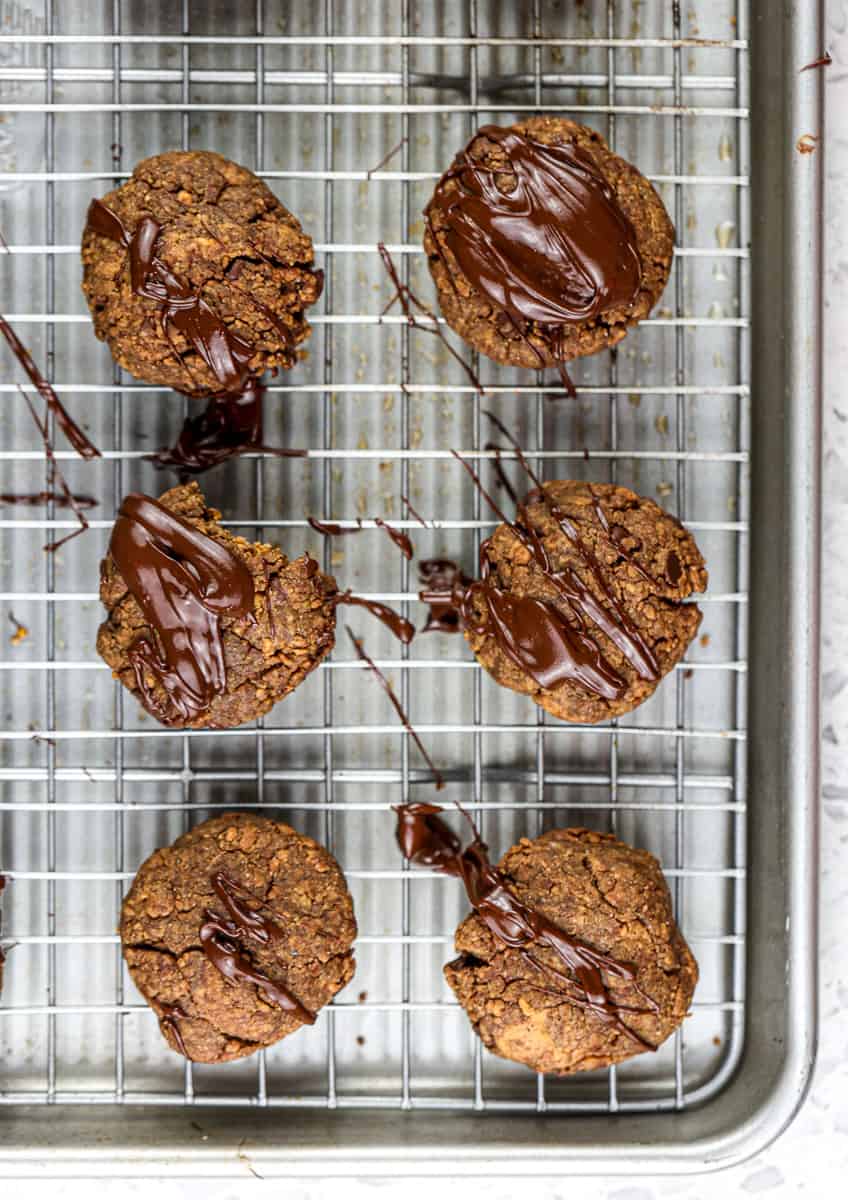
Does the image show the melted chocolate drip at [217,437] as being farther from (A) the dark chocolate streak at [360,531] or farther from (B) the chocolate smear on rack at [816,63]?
(B) the chocolate smear on rack at [816,63]

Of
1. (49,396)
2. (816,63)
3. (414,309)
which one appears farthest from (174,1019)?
(816,63)

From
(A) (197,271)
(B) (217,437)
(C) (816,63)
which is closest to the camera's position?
(A) (197,271)

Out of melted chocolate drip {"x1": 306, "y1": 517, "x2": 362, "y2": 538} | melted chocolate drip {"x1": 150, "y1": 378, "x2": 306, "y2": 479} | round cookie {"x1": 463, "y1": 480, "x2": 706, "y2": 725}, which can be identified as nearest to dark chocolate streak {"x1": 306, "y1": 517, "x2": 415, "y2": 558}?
melted chocolate drip {"x1": 306, "y1": 517, "x2": 362, "y2": 538}

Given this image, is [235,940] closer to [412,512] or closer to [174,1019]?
[174,1019]

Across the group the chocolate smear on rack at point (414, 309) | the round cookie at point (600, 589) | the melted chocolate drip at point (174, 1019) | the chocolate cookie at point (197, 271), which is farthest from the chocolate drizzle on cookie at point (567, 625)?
the melted chocolate drip at point (174, 1019)

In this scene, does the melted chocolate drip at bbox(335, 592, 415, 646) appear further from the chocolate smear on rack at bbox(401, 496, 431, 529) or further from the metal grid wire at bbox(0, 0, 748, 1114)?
the chocolate smear on rack at bbox(401, 496, 431, 529)

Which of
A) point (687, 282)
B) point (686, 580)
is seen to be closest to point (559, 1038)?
point (686, 580)
